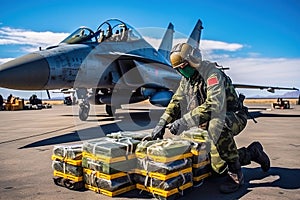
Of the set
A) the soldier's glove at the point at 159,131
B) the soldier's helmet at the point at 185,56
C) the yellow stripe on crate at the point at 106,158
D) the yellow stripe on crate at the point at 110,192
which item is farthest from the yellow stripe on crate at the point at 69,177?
the soldier's helmet at the point at 185,56

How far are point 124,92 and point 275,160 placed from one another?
27.2ft

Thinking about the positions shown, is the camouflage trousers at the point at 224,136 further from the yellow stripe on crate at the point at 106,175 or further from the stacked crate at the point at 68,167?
the stacked crate at the point at 68,167

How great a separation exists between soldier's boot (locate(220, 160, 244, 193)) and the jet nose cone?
559cm

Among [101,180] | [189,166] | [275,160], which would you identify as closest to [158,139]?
[189,166]

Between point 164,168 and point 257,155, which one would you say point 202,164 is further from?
point 257,155

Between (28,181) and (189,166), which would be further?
(28,181)

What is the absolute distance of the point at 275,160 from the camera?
4770 mm

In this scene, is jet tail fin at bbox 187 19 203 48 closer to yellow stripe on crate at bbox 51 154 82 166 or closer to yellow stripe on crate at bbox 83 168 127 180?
yellow stripe on crate at bbox 51 154 82 166

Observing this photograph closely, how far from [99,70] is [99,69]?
0.12 feet

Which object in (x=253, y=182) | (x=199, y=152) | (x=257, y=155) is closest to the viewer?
(x=199, y=152)

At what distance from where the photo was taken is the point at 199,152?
3.40 meters

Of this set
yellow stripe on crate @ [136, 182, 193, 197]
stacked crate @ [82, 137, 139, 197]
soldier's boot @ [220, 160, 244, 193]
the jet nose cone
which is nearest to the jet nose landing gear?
the jet nose cone

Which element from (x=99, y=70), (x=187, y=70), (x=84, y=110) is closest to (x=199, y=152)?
(x=187, y=70)

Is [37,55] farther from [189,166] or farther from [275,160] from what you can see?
[275,160]
